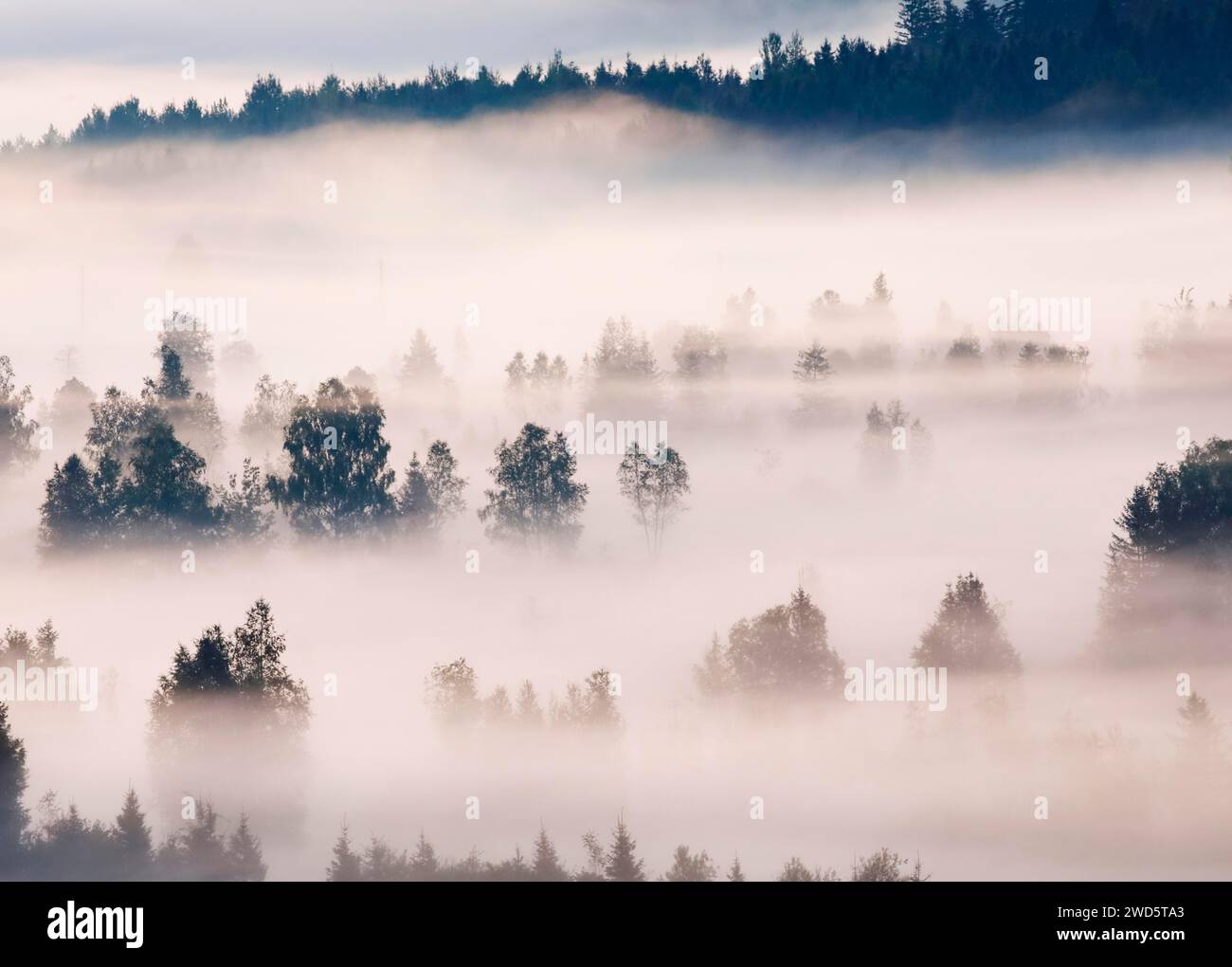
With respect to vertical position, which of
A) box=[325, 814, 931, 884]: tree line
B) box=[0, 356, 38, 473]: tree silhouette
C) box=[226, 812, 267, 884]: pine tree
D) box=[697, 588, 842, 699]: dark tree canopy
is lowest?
box=[325, 814, 931, 884]: tree line

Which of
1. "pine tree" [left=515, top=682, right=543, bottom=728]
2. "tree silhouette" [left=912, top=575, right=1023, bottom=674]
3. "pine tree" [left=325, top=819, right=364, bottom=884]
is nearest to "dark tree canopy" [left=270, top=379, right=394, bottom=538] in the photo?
"pine tree" [left=515, top=682, right=543, bottom=728]

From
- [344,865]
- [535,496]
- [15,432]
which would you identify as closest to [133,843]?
[344,865]

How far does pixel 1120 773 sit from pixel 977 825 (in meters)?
14.5

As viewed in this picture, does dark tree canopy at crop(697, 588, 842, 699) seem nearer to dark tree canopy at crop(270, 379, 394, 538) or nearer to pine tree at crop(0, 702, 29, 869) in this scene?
dark tree canopy at crop(270, 379, 394, 538)

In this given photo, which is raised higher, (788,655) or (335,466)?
(335,466)

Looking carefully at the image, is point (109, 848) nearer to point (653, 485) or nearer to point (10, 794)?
point (10, 794)

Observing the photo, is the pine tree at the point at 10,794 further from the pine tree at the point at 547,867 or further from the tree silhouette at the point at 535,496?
the tree silhouette at the point at 535,496

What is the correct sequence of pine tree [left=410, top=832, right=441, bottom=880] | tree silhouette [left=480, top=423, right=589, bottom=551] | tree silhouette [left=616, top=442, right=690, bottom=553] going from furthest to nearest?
tree silhouette [left=616, top=442, right=690, bottom=553] < tree silhouette [left=480, top=423, right=589, bottom=551] < pine tree [left=410, top=832, right=441, bottom=880]

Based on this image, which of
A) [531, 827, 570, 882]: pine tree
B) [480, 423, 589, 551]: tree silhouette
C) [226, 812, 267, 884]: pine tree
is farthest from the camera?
[480, 423, 589, 551]: tree silhouette

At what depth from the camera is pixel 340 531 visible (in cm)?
15425

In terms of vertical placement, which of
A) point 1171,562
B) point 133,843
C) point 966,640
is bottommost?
point 133,843

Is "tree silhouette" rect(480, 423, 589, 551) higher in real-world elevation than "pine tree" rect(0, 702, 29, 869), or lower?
higher

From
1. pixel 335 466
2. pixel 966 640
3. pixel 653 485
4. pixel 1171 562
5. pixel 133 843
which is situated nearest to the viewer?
pixel 133 843
